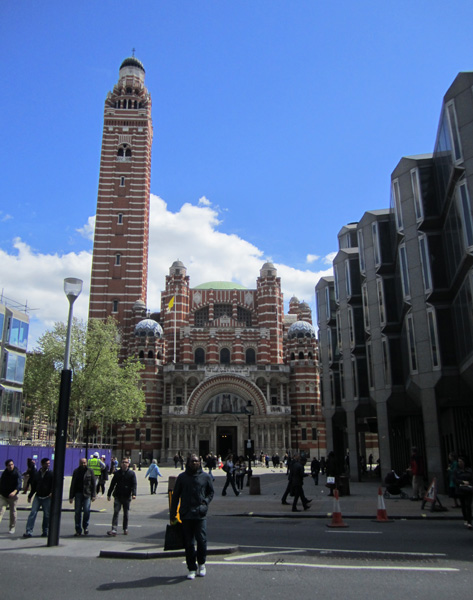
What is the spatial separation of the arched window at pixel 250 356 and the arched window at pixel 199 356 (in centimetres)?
523

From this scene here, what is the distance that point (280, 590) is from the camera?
6824 millimetres

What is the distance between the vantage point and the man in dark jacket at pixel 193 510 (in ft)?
24.5

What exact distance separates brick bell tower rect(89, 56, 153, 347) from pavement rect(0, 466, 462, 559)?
1680 inches

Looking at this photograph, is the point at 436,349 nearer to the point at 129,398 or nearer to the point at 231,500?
the point at 231,500

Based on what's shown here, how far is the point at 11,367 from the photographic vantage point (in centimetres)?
3425

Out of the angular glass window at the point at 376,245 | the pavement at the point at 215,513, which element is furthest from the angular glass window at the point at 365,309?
the pavement at the point at 215,513

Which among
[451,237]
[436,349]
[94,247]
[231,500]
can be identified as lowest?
[231,500]

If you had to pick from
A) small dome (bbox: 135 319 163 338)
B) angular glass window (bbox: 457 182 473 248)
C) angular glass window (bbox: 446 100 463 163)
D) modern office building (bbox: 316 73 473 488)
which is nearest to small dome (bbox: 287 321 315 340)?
small dome (bbox: 135 319 163 338)

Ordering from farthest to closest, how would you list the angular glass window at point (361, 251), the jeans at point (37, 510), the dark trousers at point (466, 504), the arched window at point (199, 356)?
the arched window at point (199, 356), the angular glass window at point (361, 251), the dark trousers at point (466, 504), the jeans at point (37, 510)

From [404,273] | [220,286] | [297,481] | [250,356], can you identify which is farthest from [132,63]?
[297,481]

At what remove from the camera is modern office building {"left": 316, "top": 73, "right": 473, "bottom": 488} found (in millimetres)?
19672

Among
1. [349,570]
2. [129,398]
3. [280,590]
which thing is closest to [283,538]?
[349,570]

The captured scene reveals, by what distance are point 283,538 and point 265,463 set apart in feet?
144

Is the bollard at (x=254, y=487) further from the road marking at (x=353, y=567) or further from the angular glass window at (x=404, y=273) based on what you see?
the road marking at (x=353, y=567)
